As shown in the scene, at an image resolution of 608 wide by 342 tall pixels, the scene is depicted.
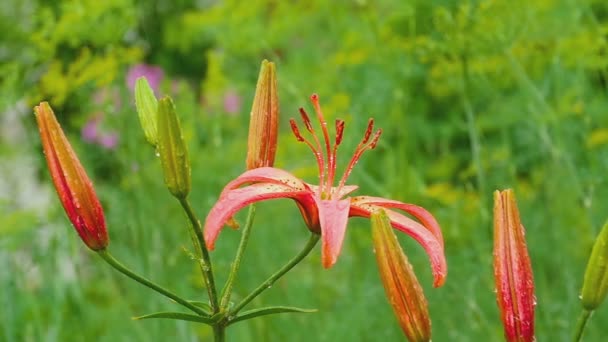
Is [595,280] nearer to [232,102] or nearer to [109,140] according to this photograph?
A: [109,140]

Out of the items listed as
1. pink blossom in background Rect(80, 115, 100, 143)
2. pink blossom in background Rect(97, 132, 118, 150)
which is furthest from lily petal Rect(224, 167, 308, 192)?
pink blossom in background Rect(80, 115, 100, 143)

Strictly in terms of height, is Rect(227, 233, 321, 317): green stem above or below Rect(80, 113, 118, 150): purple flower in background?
below

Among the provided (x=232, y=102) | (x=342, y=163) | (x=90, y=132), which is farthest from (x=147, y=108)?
(x=232, y=102)

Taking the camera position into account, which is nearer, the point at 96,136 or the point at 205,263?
the point at 205,263

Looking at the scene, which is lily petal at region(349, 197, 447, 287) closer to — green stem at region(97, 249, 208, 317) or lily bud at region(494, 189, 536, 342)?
lily bud at region(494, 189, 536, 342)

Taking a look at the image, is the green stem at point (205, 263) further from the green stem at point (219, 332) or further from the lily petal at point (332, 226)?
the lily petal at point (332, 226)

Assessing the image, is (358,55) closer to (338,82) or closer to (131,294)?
(338,82)

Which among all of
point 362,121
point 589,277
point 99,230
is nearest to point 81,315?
point 362,121
